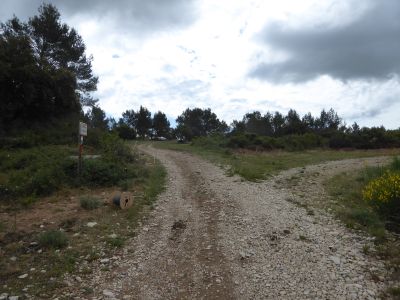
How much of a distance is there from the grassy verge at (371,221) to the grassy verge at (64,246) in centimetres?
510

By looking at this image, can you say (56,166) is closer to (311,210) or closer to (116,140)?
(116,140)

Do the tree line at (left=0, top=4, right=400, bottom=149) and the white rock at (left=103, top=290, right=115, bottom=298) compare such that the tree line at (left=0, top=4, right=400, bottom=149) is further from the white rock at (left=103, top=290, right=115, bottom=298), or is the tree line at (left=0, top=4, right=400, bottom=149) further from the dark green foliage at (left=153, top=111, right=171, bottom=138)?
the dark green foliage at (left=153, top=111, right=171, bottom=138)

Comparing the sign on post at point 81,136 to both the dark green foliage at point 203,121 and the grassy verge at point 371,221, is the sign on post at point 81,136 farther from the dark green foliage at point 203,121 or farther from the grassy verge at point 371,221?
the dark green foliage at point 203,121

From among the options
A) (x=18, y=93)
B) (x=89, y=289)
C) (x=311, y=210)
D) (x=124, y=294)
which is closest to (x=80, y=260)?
(x=89, y=289)

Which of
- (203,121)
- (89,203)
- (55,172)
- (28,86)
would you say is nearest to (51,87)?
(28,86)

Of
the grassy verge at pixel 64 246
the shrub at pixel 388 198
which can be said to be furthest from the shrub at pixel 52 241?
the shrub at pixel 388 198

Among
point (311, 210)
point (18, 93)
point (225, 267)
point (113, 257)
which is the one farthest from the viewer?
point (18, 93)

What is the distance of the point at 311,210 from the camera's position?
33.8 feet

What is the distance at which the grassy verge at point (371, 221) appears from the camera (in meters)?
6.64

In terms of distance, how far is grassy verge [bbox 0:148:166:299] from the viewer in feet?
18.6

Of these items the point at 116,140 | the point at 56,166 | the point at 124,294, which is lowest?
the point at 124,294

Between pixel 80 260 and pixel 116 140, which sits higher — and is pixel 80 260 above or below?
below

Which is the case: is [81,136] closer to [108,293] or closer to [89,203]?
[89,203]

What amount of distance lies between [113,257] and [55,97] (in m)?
21.3
